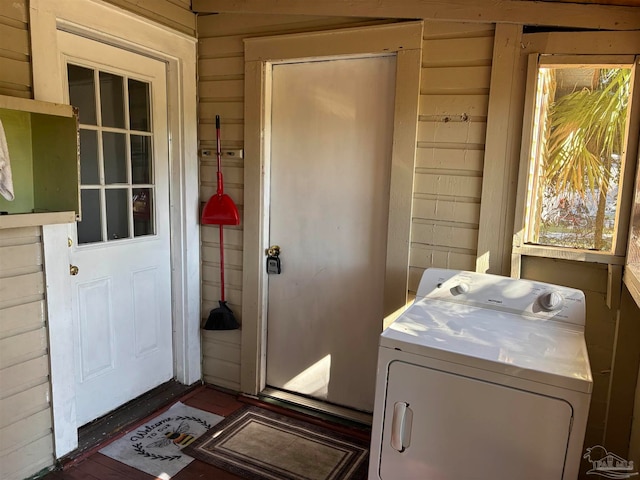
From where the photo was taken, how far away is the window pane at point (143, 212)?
259 cm

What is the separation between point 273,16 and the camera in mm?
2518

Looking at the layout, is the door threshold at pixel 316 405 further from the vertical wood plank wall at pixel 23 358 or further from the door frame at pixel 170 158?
the vertical wood plank wall at pixel 23 358

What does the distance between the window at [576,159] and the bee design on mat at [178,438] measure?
1945 millimetres

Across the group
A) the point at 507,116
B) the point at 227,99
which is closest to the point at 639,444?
the point at 507,116

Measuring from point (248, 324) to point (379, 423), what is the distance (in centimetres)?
138

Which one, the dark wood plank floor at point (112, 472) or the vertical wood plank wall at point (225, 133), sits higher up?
the vertical wood plank wall at point (225, 133)

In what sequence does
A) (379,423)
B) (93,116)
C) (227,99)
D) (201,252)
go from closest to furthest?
(379,423) → (93,116) → (227,99) → (201,252)

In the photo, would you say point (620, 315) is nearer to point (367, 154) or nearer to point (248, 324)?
point (367, 154)

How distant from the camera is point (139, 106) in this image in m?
2.54

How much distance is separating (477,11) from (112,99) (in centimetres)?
188

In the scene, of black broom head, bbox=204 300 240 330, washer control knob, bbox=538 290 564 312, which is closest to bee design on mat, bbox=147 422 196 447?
black broom head, bbox=204 300 240 330

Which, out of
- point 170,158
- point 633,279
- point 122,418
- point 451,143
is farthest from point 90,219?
point 633,279

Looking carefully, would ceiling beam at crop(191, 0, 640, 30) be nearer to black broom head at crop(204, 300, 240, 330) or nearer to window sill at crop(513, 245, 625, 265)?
A: window sill at crop(513, 245, 625, 265)

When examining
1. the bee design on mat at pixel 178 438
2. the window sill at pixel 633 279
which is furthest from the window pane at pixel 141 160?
the window sill at pixel 633 279
